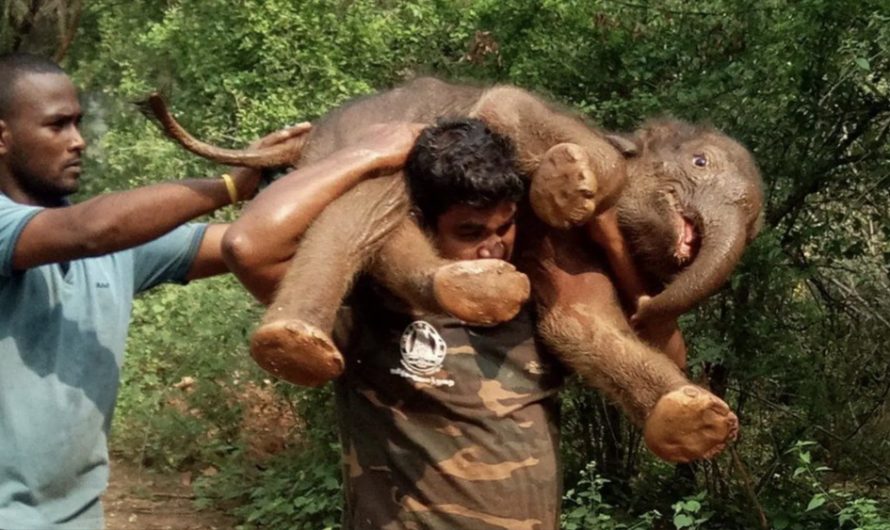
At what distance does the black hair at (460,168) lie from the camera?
9.57 feet

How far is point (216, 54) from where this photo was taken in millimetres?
8531

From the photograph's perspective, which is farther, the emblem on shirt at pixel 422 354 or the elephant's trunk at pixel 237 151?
the elephant's trunk at pixel 237 151

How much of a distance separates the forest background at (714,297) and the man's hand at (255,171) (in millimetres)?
2521

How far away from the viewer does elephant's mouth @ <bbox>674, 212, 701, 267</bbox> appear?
3074 millimetres

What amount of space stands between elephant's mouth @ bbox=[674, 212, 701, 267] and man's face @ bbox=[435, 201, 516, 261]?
1.23 ft

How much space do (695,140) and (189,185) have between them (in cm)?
120

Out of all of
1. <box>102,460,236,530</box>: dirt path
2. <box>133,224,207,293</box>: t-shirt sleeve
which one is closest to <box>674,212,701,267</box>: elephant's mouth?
<box>133,224,207,293</box>: t-shirt sleeve

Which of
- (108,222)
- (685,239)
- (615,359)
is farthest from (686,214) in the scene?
(108,222)

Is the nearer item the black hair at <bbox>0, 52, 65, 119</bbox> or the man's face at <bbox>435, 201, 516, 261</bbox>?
the man's face at <bbox>435, 201, 516, 261</bbox>

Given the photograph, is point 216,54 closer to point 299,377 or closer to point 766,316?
point 766,316

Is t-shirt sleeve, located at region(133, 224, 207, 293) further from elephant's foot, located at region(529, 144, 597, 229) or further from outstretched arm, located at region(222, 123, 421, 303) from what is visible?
elephant's foot, located at region(529, 144, 597, 229)

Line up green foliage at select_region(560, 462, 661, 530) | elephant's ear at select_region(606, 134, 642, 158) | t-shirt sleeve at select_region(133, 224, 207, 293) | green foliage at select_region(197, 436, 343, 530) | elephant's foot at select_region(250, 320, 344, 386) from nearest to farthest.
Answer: elephant's foot at select_region(250, 320, 344, 386), elephant's ear at select_region(606, 134, 642, 158), t-shirt sleeve at select_region(133, 224, 207, 293), green foliage at select_region(560, 462, 661, 530), green foliage at select_region(197, 436, 343, 530)

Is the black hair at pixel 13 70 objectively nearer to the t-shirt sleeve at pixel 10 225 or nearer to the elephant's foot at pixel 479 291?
the t-shirt sleeve at pixel 10 225

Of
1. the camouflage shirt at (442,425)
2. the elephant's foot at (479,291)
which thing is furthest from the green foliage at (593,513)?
the elephant's foot at (479,291)
